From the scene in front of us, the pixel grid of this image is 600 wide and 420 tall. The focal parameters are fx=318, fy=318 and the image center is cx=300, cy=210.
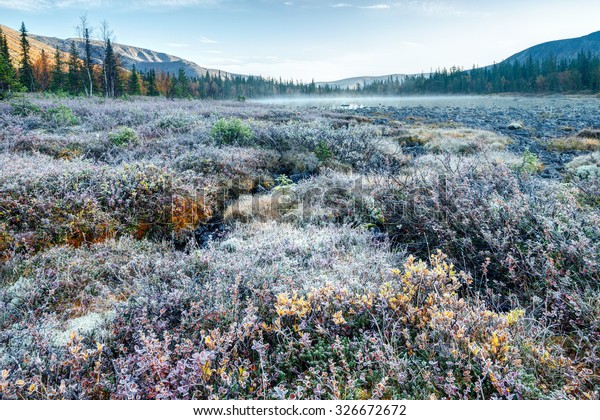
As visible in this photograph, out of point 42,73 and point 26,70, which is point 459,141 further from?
point 42,73

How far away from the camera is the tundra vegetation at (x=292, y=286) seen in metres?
2.17

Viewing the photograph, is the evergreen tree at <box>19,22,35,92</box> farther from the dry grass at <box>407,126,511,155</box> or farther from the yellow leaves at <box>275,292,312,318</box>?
the yellow leaves at <box>275,292,312,318</box>

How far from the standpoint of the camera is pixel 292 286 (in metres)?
3.20

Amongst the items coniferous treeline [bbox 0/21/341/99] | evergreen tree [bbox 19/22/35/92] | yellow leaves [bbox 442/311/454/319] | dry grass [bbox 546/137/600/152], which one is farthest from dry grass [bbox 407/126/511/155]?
evergreen tree [bbox 19/22/35/92]

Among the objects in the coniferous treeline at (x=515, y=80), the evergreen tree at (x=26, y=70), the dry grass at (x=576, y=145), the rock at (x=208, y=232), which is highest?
the coniferous treeline at (x=515, y=80)

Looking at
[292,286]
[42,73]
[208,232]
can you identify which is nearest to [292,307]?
[292,286]

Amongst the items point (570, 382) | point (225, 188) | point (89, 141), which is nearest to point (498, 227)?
point (570, 382)

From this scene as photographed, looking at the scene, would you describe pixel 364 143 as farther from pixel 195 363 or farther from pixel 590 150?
pixel 195 363

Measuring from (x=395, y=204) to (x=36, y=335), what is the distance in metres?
4.96

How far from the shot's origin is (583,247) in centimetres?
304

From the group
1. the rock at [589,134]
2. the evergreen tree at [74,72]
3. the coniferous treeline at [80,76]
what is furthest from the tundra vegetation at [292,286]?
the evergreen tree at [74,72]

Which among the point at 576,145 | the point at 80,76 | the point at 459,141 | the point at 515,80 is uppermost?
the point at 515,80

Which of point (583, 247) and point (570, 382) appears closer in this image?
point (570, 382)

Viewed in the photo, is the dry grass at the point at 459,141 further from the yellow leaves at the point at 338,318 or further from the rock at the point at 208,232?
the yellow leaves at the point at 338,318
